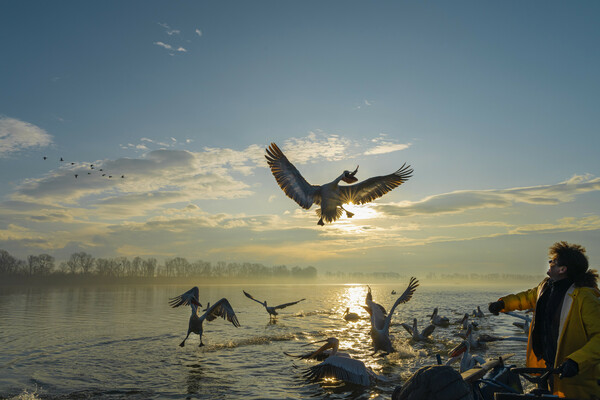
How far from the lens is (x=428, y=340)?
54.7 feet

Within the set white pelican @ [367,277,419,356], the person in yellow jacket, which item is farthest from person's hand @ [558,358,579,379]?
white pelican @ [367,277,419,356]

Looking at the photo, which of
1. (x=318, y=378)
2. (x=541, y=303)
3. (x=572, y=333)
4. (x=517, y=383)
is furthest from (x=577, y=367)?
(x=318, y=378)

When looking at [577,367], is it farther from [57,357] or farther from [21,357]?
[21,357]

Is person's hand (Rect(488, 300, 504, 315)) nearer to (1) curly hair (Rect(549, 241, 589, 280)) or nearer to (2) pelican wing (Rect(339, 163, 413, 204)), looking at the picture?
(1) curly hair (Rect(549, 241, 589, 280))

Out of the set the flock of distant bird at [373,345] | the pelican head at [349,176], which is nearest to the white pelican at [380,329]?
the flock of distant bird at [373,345]

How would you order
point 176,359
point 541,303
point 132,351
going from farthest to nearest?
point 132,351
point 176,359
point 541,303

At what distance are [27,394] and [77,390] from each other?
105 centimetres

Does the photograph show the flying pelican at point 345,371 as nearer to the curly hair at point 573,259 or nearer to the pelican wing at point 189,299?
the curly hair at point 573,259

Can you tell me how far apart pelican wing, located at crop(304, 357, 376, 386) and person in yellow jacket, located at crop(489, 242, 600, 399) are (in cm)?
462

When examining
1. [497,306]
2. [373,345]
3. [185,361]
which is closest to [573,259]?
[497,306]

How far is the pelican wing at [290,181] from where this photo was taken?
1308 centimetres

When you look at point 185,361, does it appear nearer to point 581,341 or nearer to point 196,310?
point 196,310

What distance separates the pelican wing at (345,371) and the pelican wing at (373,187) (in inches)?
241

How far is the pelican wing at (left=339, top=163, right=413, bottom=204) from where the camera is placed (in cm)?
1372
